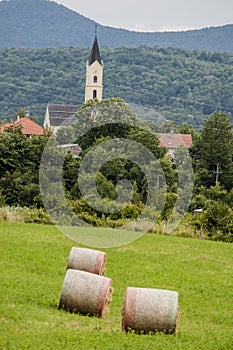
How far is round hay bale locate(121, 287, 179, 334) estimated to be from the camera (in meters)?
9.98

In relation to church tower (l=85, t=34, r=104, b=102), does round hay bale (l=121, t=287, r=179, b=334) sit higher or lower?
higher

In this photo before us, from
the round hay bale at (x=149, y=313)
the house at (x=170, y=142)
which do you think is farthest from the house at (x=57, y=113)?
the round hay bale at (x=149, y=313)

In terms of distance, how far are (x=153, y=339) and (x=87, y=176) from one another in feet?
116

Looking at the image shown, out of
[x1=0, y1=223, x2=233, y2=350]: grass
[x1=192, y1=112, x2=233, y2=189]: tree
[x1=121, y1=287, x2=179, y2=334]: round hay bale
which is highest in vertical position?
[x1=121, y1=287, x2=179, y2=334]: round hay bale

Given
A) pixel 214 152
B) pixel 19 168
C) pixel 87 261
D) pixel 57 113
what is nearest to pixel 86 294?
pixel 87 261

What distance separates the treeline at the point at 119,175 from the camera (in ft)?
91.1

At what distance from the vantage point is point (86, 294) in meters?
11.0

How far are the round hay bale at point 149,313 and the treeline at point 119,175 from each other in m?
15.2

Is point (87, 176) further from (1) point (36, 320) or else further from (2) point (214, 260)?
(1) point (36, 320)

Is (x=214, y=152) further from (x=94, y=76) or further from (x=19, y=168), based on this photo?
(x=94, y=76)

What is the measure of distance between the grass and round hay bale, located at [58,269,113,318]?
0.20 meters

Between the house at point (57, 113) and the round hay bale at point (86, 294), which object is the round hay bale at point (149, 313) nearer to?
the round hay bale at point (86, 294)

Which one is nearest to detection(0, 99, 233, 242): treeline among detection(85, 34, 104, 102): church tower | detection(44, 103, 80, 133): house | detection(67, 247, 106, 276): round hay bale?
detection(67, 247, 106, 276): round hay bale

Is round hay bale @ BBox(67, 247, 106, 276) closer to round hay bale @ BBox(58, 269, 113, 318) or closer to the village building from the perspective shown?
round hay bale @ BBox(58, 269, 113, 318)
